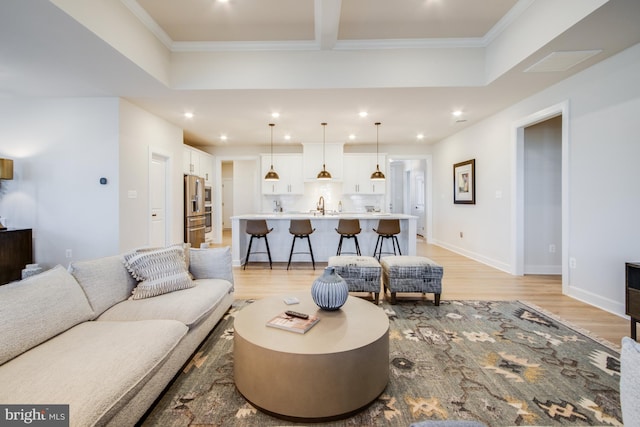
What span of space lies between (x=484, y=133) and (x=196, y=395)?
19.1ft

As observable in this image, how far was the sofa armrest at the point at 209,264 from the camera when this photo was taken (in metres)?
2.79

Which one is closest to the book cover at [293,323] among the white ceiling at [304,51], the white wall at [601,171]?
the white ceiling at [304,51]

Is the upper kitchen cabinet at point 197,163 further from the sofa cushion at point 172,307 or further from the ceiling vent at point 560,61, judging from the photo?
the ceiling vent at point 560,61

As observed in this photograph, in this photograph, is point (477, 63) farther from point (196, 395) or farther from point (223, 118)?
point (196, 395)

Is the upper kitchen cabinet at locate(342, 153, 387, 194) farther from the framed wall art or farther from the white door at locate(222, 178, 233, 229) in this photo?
the white door at locate(222, 178, 233, 229)

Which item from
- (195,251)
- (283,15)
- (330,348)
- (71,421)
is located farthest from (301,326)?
(283,15)

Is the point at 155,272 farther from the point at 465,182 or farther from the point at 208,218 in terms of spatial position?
the point at 465,182

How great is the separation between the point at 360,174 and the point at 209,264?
5.47 meters

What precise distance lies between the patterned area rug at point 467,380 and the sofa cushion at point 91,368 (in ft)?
1.29

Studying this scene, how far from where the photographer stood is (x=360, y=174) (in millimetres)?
7609

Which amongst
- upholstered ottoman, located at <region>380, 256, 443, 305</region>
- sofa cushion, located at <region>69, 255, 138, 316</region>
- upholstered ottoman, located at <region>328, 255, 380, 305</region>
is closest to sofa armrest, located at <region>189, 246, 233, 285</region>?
sofa cushion, located at <region>69, 255, 138, 316</region>

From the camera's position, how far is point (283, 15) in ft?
10.4

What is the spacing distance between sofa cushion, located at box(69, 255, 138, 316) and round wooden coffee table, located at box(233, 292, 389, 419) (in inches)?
41.0

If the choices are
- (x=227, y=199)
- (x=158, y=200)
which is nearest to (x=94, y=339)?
(x=158, y=200)
